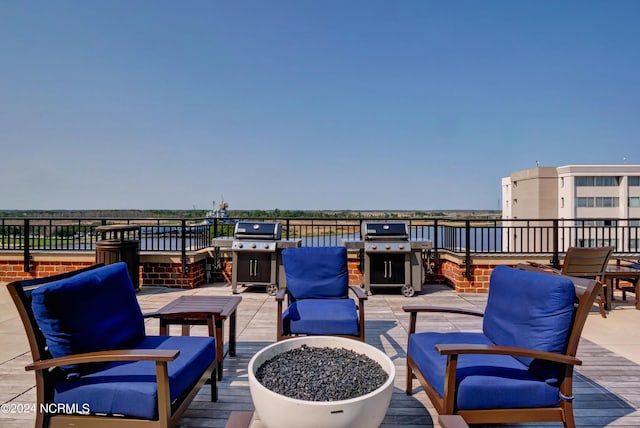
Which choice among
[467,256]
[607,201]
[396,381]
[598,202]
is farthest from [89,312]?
[607,201]

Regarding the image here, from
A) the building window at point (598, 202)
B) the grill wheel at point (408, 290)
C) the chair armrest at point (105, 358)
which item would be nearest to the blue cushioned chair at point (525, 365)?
the chair armrest at point (105, 358)

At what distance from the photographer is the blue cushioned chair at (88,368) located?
5.06 feet

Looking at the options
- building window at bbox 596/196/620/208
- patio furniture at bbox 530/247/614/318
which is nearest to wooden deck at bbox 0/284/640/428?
patio furniture at bbox 530/247/614/318

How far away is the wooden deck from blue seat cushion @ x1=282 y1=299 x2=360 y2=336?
47cm

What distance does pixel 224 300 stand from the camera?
113 inches

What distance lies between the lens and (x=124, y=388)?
1.57 metres

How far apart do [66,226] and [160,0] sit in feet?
15.6

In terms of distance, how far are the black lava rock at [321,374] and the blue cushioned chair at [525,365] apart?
1.14 ft

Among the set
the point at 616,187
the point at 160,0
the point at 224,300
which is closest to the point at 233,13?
the point at 160,0

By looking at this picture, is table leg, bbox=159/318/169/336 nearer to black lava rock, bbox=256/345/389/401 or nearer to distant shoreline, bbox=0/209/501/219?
black lava rock, bbox=256/345/389/401

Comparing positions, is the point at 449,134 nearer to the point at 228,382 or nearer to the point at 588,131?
the point at 588,131

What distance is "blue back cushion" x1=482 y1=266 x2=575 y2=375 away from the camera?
1.72 meters

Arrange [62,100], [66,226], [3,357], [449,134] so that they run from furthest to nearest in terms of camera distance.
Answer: [449,134], [62,100], [66,226], [3,357]

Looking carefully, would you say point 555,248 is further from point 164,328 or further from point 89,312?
point 89,312
